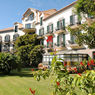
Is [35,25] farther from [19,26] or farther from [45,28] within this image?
[19,26]

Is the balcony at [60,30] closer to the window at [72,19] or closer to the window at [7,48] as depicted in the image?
the window at [72,19]

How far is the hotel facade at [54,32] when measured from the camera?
20320 mm

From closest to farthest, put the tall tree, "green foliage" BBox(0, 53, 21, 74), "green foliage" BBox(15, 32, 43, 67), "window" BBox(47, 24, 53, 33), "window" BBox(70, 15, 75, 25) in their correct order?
the tall tree
"green foliage" BBox(0, 53, 21, 74)
"window" BBox(70, 15, 75, 25)
"green foliage" BBox(15, 32, 43, 67)
"window" BBox(47, 24, 53, 33)

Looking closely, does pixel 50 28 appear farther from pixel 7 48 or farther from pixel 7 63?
pixel 7 48

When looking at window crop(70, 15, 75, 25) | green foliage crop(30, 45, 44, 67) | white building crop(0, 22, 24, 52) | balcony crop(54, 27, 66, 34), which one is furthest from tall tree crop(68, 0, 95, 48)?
white building crop(0, 22, 24, 52)

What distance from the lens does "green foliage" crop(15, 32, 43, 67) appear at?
90.8 feet

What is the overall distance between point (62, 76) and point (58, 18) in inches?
963

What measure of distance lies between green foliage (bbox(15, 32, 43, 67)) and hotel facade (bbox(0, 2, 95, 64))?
5.80 feet

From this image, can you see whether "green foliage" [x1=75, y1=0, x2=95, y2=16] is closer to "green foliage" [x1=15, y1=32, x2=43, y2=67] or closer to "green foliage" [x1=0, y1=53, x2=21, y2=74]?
"green foliage" [x1=0, y1=53, x2=21, y2=74]

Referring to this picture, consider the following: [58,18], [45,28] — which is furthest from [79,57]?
[45,28]

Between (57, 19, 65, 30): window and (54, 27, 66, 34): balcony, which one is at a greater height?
(57, 19, 65, 30): window

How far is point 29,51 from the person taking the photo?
1133 inches

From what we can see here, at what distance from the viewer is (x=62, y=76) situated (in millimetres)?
2918

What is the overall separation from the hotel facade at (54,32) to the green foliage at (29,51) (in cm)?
177
